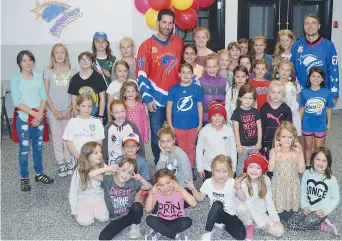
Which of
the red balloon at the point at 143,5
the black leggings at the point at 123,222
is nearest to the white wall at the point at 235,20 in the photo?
the red balloon at the point at 143,5

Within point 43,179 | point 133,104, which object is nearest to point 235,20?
point 133,104

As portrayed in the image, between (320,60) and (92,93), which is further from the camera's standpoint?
(320,60)

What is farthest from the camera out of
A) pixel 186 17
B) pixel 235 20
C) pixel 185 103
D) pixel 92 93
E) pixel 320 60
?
pixel 235 20

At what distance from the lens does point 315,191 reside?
3.00 meters

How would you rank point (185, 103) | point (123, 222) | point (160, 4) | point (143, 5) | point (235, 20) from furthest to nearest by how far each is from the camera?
point (235, 20) → point (143, 5) → point (160, 4) → point (185, 103) → point (123, 222)

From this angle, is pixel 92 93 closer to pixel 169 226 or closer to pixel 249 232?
pixel 169 226

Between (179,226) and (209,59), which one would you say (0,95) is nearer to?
(209,59)

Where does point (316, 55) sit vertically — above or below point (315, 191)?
above

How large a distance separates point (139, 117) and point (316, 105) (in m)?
1.59

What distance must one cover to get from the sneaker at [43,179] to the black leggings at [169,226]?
4.85 feet

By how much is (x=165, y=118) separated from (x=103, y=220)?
4.06ft

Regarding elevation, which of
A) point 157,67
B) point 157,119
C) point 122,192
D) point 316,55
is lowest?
point 122,192

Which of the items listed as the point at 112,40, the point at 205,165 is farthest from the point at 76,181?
the point at 112,40

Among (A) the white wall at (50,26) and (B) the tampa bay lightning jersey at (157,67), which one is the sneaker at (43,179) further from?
(A) the white wall at (50,26)
